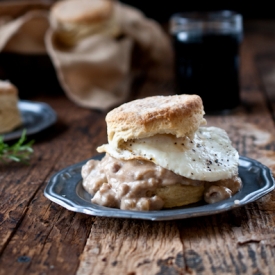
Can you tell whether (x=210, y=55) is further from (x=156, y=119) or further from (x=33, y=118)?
(x=156, y=119)

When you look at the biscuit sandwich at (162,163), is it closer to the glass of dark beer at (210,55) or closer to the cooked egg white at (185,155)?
the cooked egg white at (185,155)

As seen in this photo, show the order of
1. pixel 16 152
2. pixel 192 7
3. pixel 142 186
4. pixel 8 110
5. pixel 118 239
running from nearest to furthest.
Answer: pixel 118 239
pixel 142 186
pixel 16 152
pixel 8 110
pixel 192 7

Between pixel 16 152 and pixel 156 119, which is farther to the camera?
pixel 16 152

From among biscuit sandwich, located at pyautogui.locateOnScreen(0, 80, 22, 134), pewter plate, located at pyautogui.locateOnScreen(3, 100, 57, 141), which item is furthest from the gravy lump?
biscuit sandwich, located at pyautogui.locateOnScreen(0, 80, 22, 134)

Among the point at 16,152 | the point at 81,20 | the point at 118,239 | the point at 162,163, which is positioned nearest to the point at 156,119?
the point at 162,163

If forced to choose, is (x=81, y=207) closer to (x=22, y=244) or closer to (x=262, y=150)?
(x=22, y=244)

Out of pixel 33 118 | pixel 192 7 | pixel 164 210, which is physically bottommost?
pixel 192 7
